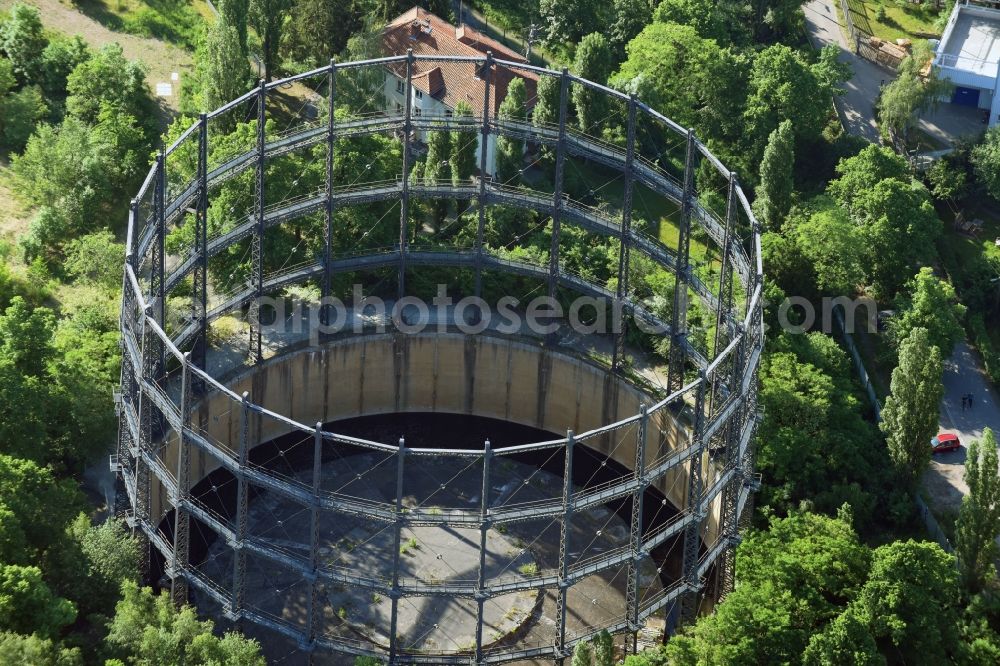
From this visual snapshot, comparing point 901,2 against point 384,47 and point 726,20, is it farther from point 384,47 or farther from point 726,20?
point 384,47

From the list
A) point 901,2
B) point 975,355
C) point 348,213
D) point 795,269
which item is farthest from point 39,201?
point 901,2

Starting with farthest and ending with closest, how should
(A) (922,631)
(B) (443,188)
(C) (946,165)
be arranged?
1. (C) (946,165)
2. (B) (443,188)
3. (A) (922,631)

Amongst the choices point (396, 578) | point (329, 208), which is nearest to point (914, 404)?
point (396, 578)

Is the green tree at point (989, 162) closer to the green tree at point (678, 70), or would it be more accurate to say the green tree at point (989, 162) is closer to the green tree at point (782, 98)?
the green tree at point (782, 98)

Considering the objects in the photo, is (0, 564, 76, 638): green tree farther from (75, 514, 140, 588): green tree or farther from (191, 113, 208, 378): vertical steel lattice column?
(191, 113, 208, 378): vertical steel lattice column

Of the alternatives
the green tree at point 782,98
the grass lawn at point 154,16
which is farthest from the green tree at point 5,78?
the green tree at point 782,98

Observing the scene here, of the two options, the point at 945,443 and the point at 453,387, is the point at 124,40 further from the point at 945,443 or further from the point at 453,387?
the point at 945,443
